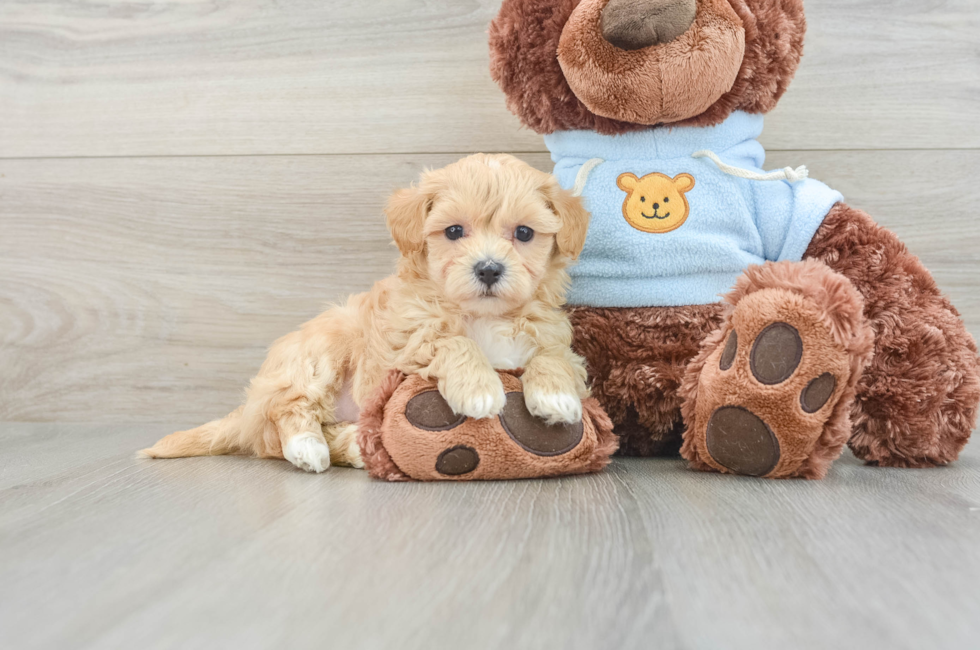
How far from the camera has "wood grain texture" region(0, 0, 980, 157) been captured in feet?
4.85

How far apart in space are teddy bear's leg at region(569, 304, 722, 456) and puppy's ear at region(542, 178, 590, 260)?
15cm

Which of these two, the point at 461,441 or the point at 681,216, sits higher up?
the point at 681,216

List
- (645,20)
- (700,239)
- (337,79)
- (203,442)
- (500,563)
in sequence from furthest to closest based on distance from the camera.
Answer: (337,79) < (203,442) < (700,239) < (645,20) < (500,563)

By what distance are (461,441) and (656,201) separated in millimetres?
499

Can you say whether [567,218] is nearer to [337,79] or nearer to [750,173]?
[750,173]

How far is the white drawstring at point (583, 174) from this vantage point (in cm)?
118

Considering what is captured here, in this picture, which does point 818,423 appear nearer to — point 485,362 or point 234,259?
point 485,362

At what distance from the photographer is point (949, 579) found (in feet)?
2.04

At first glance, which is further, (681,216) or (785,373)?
(681,216)

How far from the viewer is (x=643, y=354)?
1.15 meters

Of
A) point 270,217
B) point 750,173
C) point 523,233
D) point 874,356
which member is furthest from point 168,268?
point 874,356

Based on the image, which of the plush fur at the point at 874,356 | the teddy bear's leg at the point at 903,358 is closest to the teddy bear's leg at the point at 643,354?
the plush fur at the point at 874,356

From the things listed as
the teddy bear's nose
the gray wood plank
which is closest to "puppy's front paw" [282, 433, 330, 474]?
the gray wood plank

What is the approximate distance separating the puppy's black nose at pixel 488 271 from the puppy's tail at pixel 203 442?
0.56 meters
